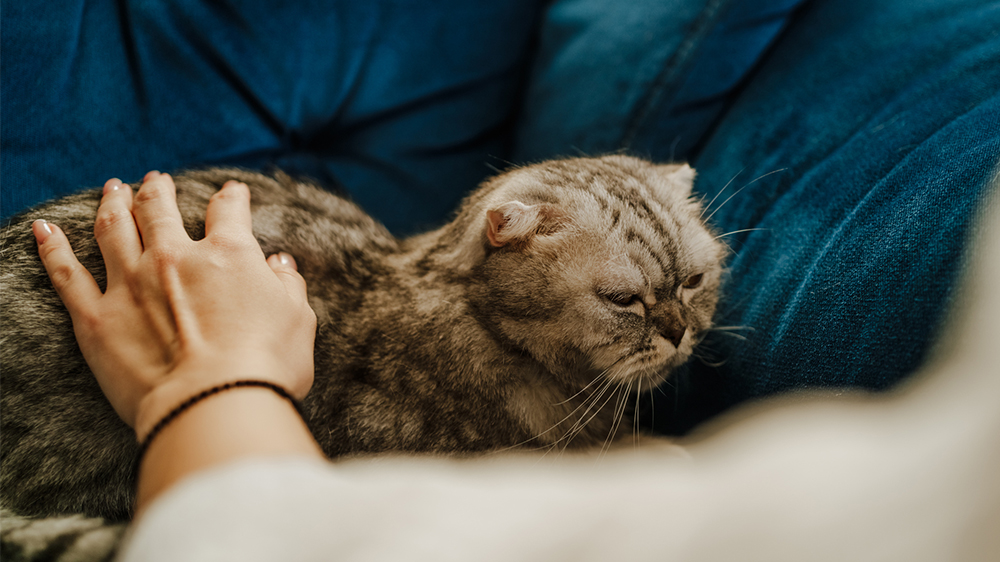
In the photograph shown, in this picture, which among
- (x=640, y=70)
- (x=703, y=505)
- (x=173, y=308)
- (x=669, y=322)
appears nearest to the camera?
(x=703, y=505)

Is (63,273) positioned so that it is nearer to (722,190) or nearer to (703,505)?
(703,505)

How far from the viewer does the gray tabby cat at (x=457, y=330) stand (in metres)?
0.78

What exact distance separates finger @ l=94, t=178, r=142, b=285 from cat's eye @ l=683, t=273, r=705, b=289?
2.72ft

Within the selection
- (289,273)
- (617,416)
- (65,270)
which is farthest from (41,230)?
(617,416)

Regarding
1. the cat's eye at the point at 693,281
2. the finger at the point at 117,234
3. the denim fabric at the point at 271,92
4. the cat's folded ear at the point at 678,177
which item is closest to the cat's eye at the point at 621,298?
the cat's eye at the point at 693,281

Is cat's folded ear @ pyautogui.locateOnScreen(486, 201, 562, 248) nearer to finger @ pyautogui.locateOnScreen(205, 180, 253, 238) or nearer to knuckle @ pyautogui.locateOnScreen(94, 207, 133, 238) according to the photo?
finger @ pyautogui.locateOnScreen(205, 180, 253, 238)

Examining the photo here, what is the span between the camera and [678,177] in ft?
3.29

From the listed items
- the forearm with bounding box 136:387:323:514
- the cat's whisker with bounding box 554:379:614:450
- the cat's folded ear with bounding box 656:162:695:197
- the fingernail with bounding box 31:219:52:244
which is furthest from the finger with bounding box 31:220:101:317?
the cat's folded ear with bounding box 656:162:695:197

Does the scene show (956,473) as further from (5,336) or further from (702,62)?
(5,336)

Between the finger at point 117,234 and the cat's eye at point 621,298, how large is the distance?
0.67 metres

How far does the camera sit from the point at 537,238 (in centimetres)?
84

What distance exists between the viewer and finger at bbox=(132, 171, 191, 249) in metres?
0.75

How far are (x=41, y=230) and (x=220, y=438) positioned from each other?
59 centimetres

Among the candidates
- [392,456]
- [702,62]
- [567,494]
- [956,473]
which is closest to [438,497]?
[567,494]
